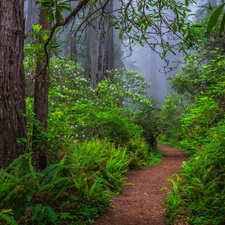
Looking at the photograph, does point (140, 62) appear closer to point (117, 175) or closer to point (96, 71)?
point (96, 71)

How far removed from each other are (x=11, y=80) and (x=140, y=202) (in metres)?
3.33

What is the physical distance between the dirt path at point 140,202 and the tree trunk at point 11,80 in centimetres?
186

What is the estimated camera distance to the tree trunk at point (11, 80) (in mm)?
4121

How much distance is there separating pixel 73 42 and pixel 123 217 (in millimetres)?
18385

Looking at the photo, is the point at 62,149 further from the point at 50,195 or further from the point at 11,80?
the point at 11,80

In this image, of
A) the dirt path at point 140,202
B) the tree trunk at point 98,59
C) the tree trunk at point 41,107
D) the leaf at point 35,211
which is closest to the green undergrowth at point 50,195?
the leaf at point 35,211

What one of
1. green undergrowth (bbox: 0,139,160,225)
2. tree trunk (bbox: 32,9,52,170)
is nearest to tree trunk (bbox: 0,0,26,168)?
green undergrowth (bbox: 0,139,160,225)

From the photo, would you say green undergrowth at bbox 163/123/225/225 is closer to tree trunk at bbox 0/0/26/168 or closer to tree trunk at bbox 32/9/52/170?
tree trunk at bbox 32/9/52/170

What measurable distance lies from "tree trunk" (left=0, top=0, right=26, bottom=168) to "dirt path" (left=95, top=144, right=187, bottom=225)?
73.4 inches

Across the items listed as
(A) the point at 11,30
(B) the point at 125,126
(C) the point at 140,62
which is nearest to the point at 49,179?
(A) the point at 11,30

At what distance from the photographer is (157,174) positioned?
772cm

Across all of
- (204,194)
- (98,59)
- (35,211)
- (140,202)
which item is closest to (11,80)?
(35,211)

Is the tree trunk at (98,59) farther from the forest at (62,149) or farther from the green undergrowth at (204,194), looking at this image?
the green undergrowth at (204,194)

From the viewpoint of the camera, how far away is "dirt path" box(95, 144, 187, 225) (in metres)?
4.22
